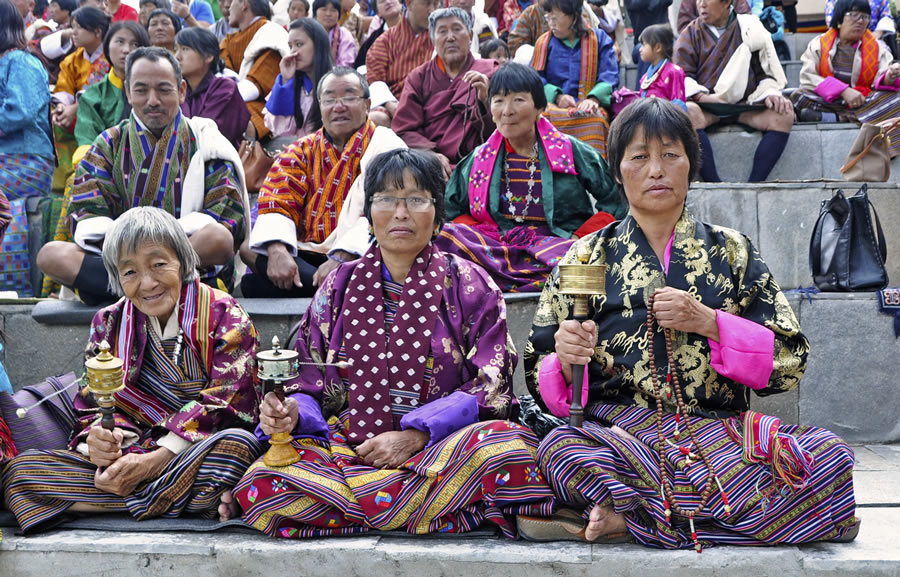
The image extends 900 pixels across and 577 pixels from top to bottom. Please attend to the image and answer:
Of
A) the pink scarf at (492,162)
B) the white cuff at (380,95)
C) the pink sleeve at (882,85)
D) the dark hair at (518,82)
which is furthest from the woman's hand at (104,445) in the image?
the pink sleeve at (882,85)

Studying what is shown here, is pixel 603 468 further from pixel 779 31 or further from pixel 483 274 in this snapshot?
pixel 779 31

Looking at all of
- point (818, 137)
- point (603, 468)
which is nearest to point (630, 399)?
point (603, 468)

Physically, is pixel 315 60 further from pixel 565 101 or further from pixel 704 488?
pixel 704 488

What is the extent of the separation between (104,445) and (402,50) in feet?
17.4

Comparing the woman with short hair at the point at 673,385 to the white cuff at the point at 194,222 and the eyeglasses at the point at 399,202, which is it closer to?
the eyeglasses at the point at 399,202

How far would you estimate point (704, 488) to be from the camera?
278cm

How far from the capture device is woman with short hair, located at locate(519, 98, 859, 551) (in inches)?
109

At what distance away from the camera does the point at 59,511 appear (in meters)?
3.08

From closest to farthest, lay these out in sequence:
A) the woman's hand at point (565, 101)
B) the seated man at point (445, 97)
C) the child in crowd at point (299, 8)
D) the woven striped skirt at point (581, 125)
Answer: the seated man at point (445, 97), the woven striped skirt at point (581, 125), the woman's hand at point (565, 101), the child in crowd at point (299, 8)

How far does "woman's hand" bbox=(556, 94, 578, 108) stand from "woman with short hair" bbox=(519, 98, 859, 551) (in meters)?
3.72

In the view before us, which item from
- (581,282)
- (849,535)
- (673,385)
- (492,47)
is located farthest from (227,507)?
(492,47)

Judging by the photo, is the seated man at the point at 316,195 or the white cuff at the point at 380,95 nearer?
the seated man at the point at 316,195

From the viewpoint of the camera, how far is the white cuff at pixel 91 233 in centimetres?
421

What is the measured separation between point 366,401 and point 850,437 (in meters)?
2.46
